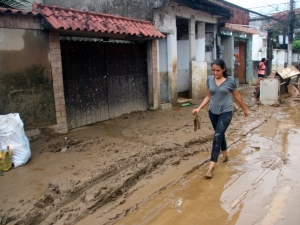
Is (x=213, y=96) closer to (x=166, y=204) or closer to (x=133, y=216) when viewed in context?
(x=166, y=204)

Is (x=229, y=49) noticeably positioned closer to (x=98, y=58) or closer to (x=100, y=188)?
(x=98, y=58)

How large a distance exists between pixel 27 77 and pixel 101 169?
2.85m

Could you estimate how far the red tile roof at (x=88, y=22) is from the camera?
6.00 m

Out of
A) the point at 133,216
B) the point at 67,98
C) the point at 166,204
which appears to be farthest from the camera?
the point at 67,98

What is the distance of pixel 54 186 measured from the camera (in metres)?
3.85

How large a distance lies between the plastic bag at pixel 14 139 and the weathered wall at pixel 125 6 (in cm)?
620

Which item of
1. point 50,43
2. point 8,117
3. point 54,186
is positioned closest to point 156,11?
point 50,43

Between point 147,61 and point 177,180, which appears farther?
point 147,61

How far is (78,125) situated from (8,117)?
8.54ft

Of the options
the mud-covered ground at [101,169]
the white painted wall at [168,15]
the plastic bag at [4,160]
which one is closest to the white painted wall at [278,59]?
the white painted wall at [168,15]

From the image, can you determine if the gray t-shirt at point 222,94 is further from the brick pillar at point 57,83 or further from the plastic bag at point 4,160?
the brick pillar at point 57,83

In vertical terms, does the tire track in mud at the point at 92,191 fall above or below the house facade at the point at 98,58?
below

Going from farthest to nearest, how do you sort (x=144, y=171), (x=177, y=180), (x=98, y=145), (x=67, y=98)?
(x=67, y=98)
(x=98, y=145)
(x=144, y=171)
(x=177, y=180)

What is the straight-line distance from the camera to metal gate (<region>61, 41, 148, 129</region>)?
→ 7.04m
